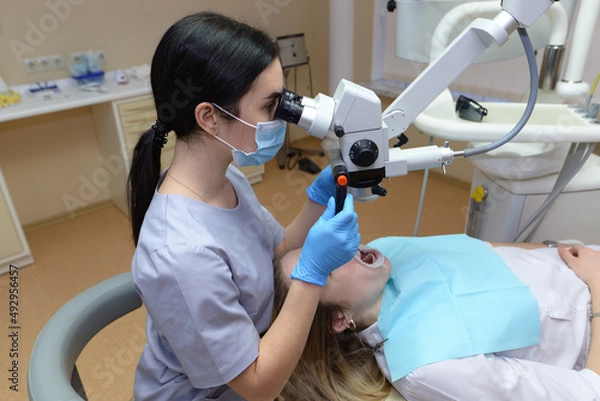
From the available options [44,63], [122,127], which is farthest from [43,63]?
[122,127]

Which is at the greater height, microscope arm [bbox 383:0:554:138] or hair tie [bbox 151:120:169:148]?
microscope arm [bbox 383:0:554:138]

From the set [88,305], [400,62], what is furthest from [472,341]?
[400,62]

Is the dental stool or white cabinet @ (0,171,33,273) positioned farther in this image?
white cabinet @ (0,171,33,273)

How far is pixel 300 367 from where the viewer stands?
1.09 metres

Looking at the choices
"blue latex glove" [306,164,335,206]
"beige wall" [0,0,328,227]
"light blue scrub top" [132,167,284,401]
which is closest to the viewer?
"light blue scrub top" [132,167,284,401]

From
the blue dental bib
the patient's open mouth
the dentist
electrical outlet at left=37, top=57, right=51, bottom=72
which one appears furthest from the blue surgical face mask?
electrical outlet at left=37, top=57, right=51, bottom=72

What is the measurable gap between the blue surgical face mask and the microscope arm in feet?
0.74

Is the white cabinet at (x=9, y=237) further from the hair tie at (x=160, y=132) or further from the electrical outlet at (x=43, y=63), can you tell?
the hair tie at (x=160, y=132)

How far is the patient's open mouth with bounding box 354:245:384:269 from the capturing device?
3.87ft

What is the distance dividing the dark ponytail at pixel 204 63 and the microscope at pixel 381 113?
94mm

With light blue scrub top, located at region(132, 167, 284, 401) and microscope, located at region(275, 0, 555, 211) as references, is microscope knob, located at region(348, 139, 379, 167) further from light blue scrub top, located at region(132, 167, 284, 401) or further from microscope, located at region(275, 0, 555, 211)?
light blue scrub top, located at region(132, 167, 284, 401)

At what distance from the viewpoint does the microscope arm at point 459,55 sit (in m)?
0.85

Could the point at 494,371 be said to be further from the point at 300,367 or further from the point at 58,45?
the point at 58,45

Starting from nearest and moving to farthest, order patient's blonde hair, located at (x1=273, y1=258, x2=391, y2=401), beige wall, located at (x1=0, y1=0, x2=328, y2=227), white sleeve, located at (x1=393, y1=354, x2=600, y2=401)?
white sleeve, located at (x1=393, y1=354, x2=600, y2=401), patient's blonde hair, located at (x1=273, y1=258, x2=391, y2=401), beige wall, located at (x1=0, y1=0, x2=328, y2=227)
